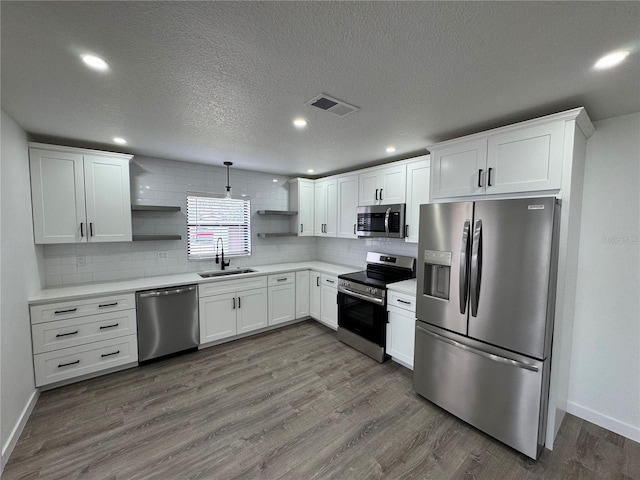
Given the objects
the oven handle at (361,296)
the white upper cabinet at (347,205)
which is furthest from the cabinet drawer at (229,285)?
the white upper cabinet at (347,205)

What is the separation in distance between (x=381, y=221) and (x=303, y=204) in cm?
165

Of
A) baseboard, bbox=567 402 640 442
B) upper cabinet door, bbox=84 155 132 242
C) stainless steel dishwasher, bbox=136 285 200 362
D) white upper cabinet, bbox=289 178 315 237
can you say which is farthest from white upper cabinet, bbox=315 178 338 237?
baseboard, bbox=567 402 640 442

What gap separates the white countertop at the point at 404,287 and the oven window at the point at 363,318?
0.92 ft

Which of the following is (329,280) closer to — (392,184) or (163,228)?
(392,184)

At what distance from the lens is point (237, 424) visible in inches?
89.0

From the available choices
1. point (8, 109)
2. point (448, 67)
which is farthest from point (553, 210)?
point (8, 109)

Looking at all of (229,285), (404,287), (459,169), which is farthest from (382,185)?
(229,285)

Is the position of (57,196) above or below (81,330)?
above

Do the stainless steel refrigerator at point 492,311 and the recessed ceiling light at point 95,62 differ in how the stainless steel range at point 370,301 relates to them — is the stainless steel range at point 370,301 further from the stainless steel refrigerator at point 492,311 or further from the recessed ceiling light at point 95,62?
the recessed ceiling light at point 95,62

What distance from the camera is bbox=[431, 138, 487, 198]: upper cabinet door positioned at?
2.32 m

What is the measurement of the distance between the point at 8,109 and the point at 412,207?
376 centimetres

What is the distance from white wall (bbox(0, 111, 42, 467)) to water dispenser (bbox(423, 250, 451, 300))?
3335mm

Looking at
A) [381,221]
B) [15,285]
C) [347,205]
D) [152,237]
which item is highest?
[347,205]

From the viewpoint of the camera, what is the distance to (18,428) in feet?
6.84
